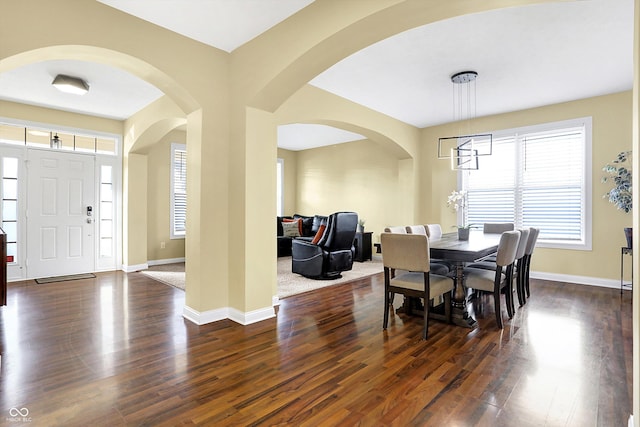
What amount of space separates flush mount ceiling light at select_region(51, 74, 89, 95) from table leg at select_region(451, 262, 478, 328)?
5.03 meters

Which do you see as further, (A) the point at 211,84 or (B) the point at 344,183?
(B) the point at 344,183

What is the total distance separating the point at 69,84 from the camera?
13.3 ft

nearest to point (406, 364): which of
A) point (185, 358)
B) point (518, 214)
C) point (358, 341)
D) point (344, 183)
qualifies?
point (358, 341)

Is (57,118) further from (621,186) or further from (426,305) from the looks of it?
(621,186)

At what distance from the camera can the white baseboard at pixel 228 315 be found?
10.9 feet

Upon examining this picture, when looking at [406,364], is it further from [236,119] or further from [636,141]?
[236,119]

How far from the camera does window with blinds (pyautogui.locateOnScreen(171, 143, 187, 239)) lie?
6.83 metres

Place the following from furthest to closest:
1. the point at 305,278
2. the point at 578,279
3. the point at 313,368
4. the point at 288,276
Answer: the point at 288,276
the point at 305,278
the point at 578,279
the point at 313,368

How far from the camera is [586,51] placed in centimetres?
354

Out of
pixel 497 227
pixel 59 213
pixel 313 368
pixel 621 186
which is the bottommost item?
pixel 313 368

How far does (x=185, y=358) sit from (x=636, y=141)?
3061 millimetres

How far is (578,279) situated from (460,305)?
10.4ft

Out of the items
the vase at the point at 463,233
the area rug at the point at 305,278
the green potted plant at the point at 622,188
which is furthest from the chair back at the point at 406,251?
the green potted plant at the point at 622,188

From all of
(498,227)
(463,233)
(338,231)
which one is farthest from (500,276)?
(338,231)
